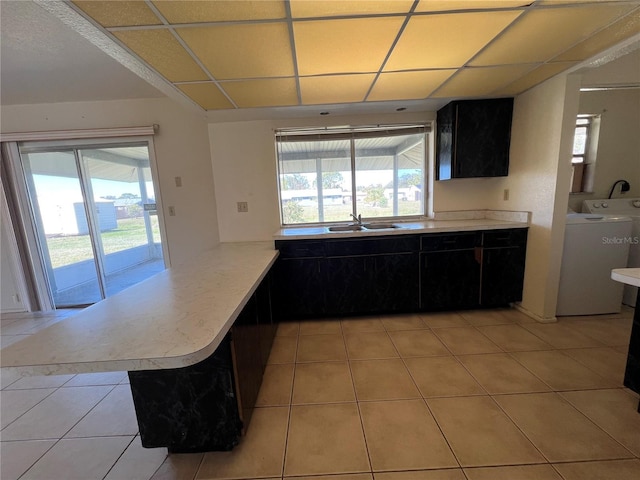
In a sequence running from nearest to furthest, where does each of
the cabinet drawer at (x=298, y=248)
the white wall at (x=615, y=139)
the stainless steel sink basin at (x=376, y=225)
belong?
1. the cabinet drawer at (x=298, y=248)
2. the white wall at (x=615, y=139)
3. the stainless steel sink basin at (x=376, y=225)

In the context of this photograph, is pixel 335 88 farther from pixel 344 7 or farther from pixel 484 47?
pixel 484 47

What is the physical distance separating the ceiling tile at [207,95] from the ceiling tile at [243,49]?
0.22 metres

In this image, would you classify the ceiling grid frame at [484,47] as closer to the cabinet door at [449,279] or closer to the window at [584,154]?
the cabinet door at [449,279]

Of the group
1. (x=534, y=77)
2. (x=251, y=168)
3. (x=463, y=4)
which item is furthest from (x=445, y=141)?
(x=251, y=168)

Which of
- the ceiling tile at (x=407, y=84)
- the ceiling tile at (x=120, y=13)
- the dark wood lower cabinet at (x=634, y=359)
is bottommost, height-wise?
the dark wood lower cabinet at (x=634, y=359)

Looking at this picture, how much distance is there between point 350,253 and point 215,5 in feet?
6.43

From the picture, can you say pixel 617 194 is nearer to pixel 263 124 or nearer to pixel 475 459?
pixel 475 459

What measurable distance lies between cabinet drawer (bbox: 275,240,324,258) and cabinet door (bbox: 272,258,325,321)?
0.05 m

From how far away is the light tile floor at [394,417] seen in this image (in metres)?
1.19

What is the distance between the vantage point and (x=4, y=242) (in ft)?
10.1

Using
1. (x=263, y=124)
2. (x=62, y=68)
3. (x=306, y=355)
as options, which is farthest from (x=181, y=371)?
(x=62, y=68)

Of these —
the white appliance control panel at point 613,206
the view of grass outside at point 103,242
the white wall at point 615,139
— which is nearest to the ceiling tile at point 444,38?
the white wall at point 615,139

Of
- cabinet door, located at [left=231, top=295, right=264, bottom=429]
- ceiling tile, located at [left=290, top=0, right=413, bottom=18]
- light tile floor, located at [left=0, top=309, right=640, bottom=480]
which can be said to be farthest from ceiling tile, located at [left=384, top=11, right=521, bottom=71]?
light tile floor, located at [left=0, top=309, right=640, bottom=480]

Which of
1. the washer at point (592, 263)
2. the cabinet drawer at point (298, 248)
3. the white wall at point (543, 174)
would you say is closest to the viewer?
the white wall at point (543, 174)
